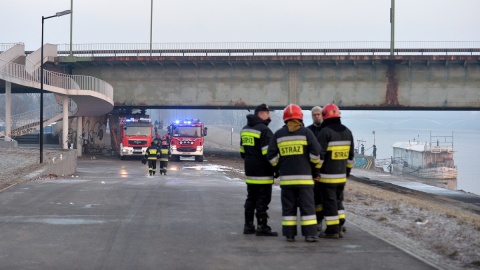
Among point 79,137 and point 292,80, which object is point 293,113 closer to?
point 292,80

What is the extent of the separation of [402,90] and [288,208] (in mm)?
37525

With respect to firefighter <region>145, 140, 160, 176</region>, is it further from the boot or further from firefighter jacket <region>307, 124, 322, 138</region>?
the boot

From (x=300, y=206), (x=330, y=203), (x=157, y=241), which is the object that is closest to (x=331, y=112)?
(x=330, y=203)

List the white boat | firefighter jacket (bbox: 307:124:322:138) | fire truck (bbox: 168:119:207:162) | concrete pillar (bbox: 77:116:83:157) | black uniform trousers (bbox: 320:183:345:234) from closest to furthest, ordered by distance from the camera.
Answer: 1. black uniform trousers (bbox: 320:183:345:234)
2. firefighter jacket (bbox: 307:124:322:138)
3. fire truck (bbox: 168:119:207:162)
4. concrete pillar (bbox: 77:116:83:157)
5. the white boat

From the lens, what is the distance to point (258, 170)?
402 inches

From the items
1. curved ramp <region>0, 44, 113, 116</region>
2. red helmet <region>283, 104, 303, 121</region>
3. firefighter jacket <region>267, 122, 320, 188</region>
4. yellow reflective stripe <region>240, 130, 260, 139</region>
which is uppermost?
curved ramp <region>0, 44, 113, 116</region>

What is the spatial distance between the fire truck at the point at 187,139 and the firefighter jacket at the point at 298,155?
35676mm

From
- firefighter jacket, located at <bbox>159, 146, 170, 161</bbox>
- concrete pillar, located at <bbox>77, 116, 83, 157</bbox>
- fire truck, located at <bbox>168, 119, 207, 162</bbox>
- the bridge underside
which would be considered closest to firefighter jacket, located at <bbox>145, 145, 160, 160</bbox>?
firefighter jacket, located at <bbox>159, 146, 170, 161</bbox>

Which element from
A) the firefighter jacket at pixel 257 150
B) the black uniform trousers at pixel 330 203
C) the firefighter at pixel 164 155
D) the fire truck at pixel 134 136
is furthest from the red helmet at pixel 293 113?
the fire truck at pixel 134 136

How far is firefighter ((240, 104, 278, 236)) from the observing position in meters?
10.2

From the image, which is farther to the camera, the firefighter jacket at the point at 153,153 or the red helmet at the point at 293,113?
the firefighter jacket at the point at 153,153

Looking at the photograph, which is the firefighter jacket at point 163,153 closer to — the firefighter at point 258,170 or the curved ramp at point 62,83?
the curved ramp at point 62,83

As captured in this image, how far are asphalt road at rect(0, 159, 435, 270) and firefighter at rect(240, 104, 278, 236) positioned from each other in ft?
1.02

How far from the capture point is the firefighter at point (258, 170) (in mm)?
10195
